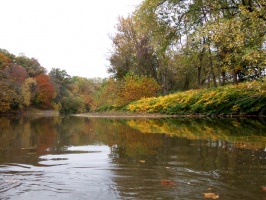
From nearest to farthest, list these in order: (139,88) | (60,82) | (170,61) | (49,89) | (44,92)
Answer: (170,61)
(139,88)
(44,92)
(49,89)
(60,82)

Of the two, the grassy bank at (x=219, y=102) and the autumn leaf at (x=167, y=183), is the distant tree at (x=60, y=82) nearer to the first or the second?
the grassy bank at (x=219, y=102)

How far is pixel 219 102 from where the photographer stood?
68.7 feet

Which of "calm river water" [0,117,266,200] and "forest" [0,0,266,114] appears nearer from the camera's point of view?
"calm river water" [0,117,266,200]

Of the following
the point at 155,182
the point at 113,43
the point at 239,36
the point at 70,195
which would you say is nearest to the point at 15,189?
the point at 70,195

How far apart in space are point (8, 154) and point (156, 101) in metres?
20.3

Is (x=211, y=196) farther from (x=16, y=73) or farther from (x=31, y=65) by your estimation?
(x=31, y=65)

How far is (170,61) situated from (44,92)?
1655 inches

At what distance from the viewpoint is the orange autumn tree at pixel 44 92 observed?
6766 centimetres

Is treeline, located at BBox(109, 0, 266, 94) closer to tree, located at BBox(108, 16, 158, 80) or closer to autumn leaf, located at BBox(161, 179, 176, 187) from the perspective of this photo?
autumn leaf, located at BBox(161, 179, 176, 187)

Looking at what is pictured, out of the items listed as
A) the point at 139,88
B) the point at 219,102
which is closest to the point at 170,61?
the point at 139,88

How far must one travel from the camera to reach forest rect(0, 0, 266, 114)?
11.6 m

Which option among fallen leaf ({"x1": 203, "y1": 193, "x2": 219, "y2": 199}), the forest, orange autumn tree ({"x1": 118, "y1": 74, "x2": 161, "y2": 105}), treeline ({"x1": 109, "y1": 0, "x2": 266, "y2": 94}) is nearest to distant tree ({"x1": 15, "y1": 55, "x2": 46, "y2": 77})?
the forest

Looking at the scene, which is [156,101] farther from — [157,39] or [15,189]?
[15,189]

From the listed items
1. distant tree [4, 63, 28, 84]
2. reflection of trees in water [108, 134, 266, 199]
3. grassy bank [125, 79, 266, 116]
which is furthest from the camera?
distant tree [4, 63, 28, 84]
